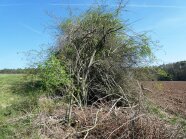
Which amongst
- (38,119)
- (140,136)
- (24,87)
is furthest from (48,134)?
(24,87)

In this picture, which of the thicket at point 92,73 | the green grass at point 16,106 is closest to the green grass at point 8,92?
the green grass at point 16,106

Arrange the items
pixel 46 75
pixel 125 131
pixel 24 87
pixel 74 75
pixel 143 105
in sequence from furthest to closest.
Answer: pixel 24 87 → pixel 74 75 → pixel 46 75 → pixel 143 105 → pixel 125 131

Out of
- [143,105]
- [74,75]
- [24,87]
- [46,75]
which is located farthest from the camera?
[24,87]

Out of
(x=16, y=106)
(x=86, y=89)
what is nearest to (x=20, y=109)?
(x=16, y=106)

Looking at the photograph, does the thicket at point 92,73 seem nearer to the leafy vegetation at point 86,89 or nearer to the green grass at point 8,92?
the leafy vegetation at point 86,89

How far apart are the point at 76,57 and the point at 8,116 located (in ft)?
11.3

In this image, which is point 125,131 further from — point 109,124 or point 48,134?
point 48,134

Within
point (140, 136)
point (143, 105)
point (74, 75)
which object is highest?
point (74, 75)

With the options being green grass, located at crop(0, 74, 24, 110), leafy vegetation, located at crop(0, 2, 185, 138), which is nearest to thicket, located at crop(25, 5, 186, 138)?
leafy vegetation, located at crop(0, 2, 185, 138)

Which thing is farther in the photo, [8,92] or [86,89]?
[8,92]

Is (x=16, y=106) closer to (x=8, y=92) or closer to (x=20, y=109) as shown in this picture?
(x=20, y=109)

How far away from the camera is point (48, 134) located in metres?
9.93

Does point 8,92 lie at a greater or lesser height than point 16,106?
greater

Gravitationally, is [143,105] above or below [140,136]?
above
